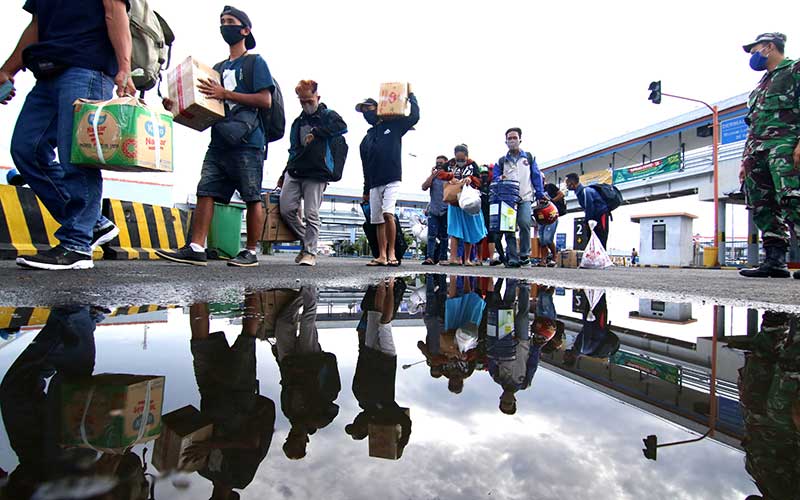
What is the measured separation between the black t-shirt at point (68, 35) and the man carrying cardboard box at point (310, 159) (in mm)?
1560

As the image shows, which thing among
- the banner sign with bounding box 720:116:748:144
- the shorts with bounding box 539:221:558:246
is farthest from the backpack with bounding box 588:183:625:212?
the banner sign with bounding box 720:116:748:144

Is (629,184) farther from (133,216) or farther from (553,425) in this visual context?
(553,425)

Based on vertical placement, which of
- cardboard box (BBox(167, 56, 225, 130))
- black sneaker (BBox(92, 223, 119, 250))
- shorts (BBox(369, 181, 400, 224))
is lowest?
black sneaker (BBox(92, 223, 119, 250))

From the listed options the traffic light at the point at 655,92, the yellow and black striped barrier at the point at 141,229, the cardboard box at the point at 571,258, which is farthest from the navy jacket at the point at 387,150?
the traffic light at the point at 655,92

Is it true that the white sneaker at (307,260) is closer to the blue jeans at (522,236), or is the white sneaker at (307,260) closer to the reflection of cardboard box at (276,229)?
the reflection of cardboard box at (276,229)

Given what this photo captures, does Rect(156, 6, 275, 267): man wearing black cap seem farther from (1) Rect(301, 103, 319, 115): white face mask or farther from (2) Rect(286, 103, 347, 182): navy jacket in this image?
(1) Rect(301, 103, 319, 115): white face mask

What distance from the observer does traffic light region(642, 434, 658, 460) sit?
446mm

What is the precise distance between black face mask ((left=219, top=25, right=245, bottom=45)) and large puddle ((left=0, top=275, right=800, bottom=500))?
106 inches

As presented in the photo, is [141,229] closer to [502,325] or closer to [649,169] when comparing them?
[502,325]

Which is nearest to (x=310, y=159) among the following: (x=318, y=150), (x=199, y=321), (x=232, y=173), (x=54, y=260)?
(x=318, y=150)

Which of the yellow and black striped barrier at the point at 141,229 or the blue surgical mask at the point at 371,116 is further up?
the blue surgical mask at the point at 371,116

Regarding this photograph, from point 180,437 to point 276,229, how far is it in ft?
12.5

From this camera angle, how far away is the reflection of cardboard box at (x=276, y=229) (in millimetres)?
4098

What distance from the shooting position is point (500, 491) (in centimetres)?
37
